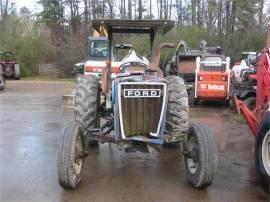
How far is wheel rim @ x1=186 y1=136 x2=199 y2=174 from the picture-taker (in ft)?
19.1

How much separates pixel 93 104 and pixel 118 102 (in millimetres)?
1109

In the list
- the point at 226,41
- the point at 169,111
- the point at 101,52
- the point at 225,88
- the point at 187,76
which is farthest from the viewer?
the point at 226,41

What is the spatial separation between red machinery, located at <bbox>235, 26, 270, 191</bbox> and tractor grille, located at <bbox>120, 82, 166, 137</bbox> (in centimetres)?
128

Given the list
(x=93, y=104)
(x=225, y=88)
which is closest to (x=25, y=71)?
(x=225, y=88)

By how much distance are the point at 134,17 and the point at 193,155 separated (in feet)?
98.6

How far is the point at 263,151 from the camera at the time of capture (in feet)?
19.3

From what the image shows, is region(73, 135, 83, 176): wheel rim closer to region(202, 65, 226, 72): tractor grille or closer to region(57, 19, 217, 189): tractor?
region(57, 19, 217, 189): tractor

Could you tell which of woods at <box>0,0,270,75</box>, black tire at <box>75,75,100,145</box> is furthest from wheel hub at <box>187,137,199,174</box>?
woods at <box>0,0,270,75</box>

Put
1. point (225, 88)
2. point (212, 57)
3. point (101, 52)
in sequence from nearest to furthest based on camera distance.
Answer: point (225, 88)
point (212, 57)
point (101, 52)

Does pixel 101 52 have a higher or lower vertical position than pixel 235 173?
higher

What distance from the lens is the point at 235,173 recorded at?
6.55m

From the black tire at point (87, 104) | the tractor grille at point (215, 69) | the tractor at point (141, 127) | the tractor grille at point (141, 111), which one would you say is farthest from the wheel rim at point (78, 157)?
the tractor grille at point (215, 69)

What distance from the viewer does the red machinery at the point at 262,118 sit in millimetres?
5801

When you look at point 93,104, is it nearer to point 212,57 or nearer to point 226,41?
point 212,57
